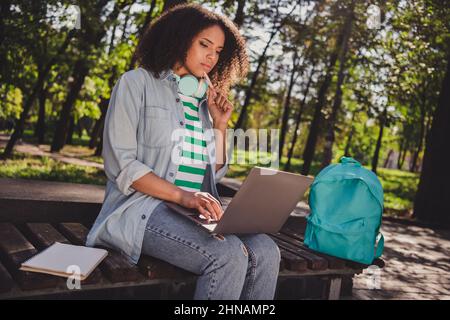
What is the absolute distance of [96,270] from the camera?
2301 mm

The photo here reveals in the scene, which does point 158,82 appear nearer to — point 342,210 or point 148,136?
point 148,136

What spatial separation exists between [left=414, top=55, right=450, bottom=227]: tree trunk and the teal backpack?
695 centimetres

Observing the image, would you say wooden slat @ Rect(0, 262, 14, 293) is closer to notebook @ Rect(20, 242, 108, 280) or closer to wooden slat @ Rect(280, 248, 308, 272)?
notebook @ Rect(20, 242, 108, 280)

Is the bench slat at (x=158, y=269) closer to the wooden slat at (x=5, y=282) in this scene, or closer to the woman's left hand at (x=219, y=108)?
the wooden slat at (x=5, y=282)

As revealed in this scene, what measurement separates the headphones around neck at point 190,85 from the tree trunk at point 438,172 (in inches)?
313

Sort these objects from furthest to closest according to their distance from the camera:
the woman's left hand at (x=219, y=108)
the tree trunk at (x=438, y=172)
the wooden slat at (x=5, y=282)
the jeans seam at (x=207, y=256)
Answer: the tree trunk at (x=438, y=172) → the woman's left hand at (x=219, y=108) → the jeans seam at (x=207, y=256) → the wooden slat at (x=5, y=282)

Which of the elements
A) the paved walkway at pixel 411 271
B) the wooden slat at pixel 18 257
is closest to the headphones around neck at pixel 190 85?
the wooden slat at pixel 18 257

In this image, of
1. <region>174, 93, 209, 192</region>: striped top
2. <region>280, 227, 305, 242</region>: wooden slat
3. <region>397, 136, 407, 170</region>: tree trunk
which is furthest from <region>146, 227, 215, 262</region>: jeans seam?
<region>397, 136, 407, 170</region>: tree trunk

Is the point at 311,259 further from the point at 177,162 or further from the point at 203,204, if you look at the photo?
the point at 177,162

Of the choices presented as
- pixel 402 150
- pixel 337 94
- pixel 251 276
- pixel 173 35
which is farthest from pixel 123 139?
pixel 402 150

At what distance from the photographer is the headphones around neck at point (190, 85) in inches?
121

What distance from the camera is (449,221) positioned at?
9.48m

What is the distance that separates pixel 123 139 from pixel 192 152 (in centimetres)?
51

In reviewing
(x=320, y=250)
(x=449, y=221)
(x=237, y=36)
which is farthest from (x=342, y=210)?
(x=449, y=221)
